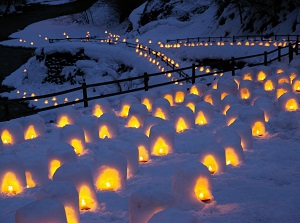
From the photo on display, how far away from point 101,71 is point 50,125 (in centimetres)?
2508

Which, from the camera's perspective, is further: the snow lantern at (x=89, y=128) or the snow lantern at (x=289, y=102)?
the snow lantern at (x=289, y=102)

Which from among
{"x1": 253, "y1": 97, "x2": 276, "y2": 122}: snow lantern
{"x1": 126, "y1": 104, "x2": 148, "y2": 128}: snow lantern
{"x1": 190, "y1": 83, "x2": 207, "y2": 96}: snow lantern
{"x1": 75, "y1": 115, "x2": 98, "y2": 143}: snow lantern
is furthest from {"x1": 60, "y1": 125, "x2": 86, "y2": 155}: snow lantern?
{"x1": 190, "y1": 83, "x2": 207, "y2": 96}: snow lantern

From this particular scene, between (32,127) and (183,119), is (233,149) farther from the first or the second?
(32,127)

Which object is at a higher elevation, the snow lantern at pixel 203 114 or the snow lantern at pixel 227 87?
the snow lantern at pixel 227 87

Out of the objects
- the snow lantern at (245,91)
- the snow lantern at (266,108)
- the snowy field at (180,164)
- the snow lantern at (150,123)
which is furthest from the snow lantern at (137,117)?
the snow lantern at (245,91)

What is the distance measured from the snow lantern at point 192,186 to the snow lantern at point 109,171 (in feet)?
3.62

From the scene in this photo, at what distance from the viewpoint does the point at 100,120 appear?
10234 mm

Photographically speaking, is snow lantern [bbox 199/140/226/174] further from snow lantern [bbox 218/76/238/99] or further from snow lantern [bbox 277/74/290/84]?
snow lantern [bbox 277/74/290/84]

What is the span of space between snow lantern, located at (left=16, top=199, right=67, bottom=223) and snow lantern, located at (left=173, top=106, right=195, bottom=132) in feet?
18.8

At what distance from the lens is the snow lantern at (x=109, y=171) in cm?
700

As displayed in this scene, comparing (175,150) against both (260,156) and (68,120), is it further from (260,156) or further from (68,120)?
(68,120)

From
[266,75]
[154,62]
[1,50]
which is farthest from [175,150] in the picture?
[1,50]

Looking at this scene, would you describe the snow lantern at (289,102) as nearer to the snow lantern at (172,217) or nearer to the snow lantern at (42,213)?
the snow lantern at (172,217)

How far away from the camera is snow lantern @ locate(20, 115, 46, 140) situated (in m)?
10.5
